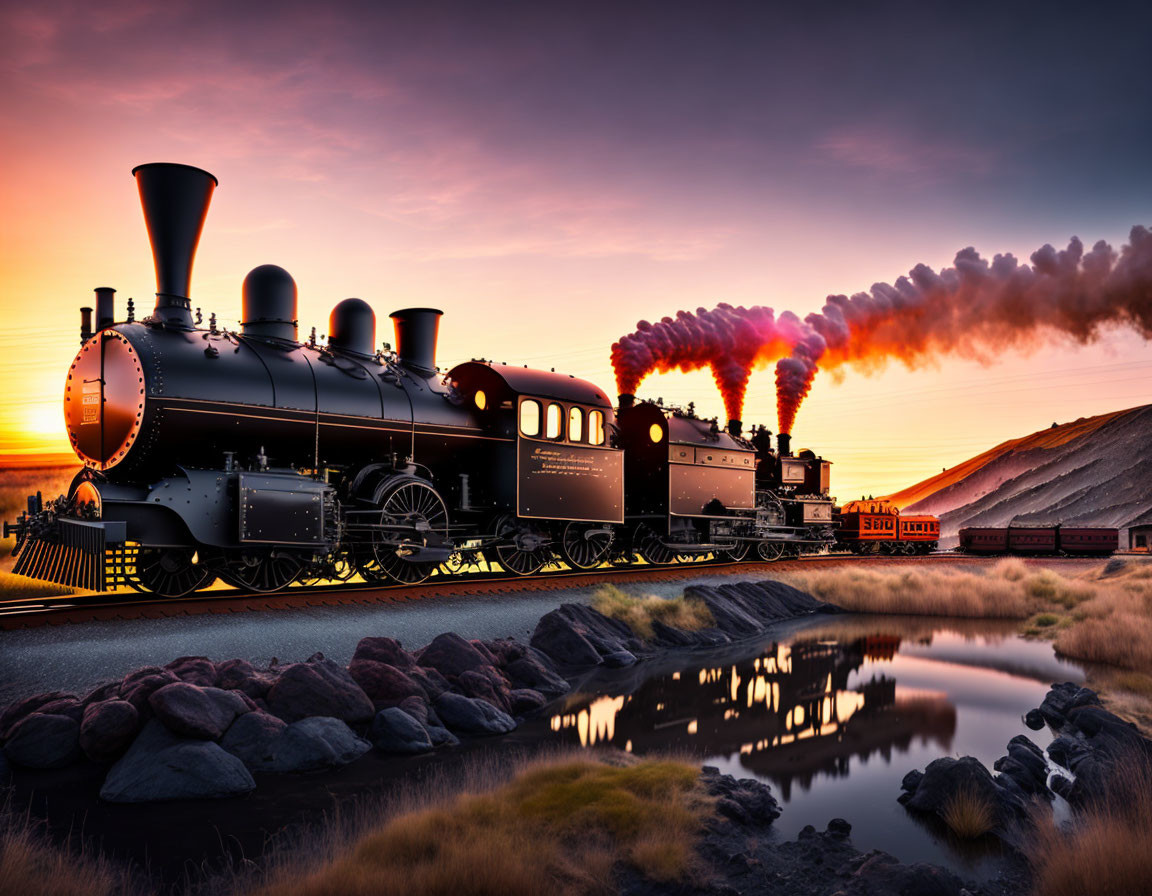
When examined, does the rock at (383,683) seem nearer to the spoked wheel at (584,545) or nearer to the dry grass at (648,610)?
the dry grass at (648,610)

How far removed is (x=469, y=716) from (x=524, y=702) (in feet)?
3.72

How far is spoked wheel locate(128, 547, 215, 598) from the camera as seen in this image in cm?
1134

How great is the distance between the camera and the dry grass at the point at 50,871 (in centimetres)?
453

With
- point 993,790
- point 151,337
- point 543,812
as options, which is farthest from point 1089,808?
point 151,337

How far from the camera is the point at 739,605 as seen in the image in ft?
55.2

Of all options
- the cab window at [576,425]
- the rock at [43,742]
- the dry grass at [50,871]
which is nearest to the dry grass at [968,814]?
the dry grass at [50,871]

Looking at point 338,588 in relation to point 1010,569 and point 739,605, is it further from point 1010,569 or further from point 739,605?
point 1010,569

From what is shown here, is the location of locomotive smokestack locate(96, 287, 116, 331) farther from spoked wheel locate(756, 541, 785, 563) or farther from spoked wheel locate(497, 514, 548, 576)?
spoked wheel locate(756, 541, 785, 563)

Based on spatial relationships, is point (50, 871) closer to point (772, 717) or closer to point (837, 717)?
point (772, 717)

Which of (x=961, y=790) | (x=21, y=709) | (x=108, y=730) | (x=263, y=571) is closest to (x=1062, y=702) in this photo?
(x=961, y=790)

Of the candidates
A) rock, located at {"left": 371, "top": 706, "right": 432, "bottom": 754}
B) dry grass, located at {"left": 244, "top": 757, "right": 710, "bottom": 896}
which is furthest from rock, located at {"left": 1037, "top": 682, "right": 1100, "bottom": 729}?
rock, located at {"left": 371, "top": 706, "right": 432, "bottom": 754}

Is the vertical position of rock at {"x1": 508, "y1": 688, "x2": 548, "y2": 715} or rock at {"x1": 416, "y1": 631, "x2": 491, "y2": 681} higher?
rock at {"x1": 416, "y1": 631, "x2": 491, "y2": 681}

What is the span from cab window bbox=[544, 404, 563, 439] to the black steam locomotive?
0.13ft

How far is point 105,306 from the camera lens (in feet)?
39.3
